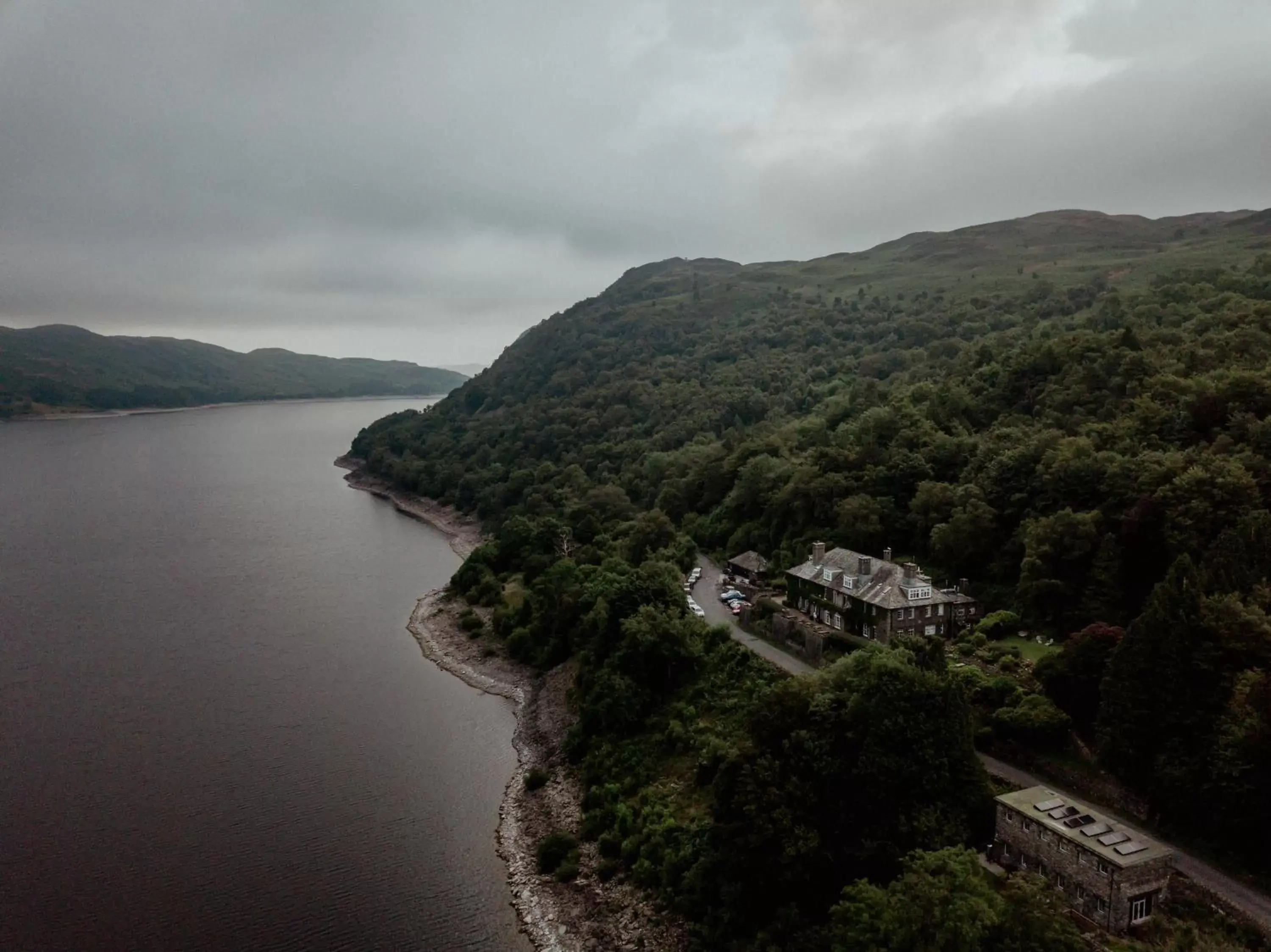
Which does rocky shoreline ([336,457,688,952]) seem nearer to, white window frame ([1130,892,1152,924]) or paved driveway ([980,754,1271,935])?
white window frame ([1130,892,1152,924])

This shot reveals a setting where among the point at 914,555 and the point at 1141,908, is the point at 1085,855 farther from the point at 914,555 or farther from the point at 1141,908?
the point at 914,555

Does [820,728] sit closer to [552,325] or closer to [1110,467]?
[1110,467]

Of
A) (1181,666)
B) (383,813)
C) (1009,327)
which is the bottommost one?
(383,813)

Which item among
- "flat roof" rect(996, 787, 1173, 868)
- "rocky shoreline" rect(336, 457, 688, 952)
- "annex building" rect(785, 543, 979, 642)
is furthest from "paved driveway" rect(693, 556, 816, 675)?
"flat roof" rect(996, 787, 1173, 868)

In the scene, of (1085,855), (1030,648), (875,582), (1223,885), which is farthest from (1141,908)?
(875,582)

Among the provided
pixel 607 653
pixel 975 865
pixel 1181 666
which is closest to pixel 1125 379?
pixel 1181 666

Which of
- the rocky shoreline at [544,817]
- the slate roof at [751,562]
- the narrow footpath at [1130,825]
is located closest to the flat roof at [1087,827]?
the narrow footpath at [1130,825]
